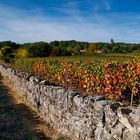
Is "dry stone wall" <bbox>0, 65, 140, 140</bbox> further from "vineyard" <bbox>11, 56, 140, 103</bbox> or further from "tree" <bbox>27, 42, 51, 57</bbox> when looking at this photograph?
"tree" <bbox>27, 42, 51, 57</bbox>

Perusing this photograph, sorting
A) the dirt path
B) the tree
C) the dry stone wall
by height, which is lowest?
the dirt path

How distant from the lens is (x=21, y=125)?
1197 centimetres

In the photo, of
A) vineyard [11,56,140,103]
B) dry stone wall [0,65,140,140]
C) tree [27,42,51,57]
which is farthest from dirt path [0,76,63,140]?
tree [27,42,51,57]

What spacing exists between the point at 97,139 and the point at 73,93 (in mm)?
2169

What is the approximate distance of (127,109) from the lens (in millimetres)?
6848

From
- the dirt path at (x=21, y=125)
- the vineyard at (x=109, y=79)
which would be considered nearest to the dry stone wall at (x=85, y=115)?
the dirt path at (x=21, y=125)

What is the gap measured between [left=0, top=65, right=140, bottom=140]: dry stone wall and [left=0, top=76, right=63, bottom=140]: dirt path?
370 mm

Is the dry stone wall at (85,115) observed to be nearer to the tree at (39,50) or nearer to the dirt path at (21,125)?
the dirt path at (21,125)

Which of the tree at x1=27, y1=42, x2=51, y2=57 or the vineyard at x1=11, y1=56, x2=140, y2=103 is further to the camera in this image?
the tree at x1=27, y1=42, x2=51, y2=57

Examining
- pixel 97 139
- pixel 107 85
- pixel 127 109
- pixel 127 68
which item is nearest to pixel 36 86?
pixel 107 85

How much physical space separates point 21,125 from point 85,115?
390 centimetres

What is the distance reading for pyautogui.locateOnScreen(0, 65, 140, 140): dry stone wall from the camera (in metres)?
6.73

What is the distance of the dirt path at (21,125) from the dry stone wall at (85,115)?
370 millimetres

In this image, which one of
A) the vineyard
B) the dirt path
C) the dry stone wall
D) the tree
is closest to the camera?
the dry stone wall
